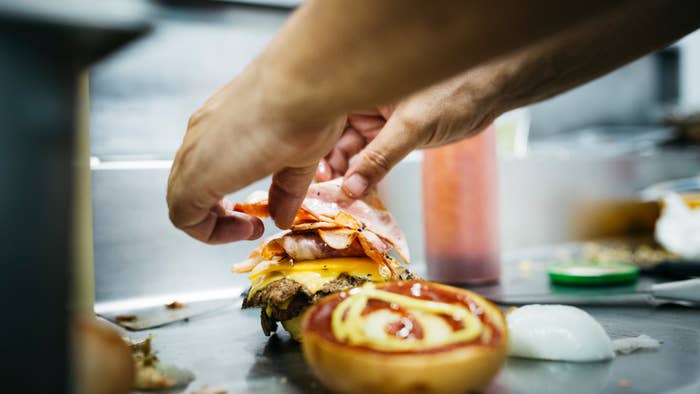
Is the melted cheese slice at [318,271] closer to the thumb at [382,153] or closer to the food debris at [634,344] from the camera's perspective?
the thumb at [382,153]

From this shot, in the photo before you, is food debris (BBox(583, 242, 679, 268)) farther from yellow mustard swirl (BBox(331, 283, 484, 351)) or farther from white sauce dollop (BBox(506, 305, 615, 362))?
yellow mustard swirl (BBox(331, 283, 484, 351))

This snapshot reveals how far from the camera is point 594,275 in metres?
1.34

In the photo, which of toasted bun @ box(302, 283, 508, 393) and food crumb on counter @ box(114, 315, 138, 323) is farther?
food crumb on counter @ box(114, 315, 138, 323)

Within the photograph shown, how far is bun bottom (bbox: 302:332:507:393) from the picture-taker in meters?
0.50

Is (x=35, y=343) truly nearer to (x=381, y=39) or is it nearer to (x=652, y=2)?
(x=381, y=39)

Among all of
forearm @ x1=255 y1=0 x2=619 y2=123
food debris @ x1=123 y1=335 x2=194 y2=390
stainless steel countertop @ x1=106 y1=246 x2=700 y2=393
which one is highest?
forearm @ x1=255 y1=0 x2=619 y2=123

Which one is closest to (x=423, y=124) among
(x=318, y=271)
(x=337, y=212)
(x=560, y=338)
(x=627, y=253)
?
(x=337, y=212)

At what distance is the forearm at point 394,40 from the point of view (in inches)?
16.5

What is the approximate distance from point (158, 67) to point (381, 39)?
4.43ft

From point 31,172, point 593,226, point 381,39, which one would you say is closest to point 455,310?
point 381,39

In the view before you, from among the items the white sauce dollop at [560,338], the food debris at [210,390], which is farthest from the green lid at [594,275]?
the food debris at [210,390]

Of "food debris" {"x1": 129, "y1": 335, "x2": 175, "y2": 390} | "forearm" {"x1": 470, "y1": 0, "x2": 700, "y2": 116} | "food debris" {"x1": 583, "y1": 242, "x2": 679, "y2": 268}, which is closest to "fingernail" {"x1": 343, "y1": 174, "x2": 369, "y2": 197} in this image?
"forearm" {"x1": 470, "y1": 0, "x2": 700, "y2": 116}

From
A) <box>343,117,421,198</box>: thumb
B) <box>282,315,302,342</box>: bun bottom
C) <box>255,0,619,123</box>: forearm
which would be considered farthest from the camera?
<box>343,117,421,198</box>: thumb

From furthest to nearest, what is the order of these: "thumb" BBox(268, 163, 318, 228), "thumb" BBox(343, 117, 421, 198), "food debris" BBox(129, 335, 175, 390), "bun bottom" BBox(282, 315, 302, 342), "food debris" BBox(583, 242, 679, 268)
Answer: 1. "food debris" BBox(583, 242, 679, 268)
2. "thumb" BBox(343, 117, 421, 198)
3. "bun bottom" BBox(282, 315, 302, 342)
4. "thumb" BBox(268, 163, 318, 228)
5. "food debris" BBox(129, 335, 175, 390)
